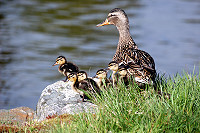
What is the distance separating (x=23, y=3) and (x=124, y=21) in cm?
1607

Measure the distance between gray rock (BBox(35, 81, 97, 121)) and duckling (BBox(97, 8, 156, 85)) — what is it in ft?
3.42

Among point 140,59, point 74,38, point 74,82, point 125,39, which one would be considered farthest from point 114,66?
point 74,38

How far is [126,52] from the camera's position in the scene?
272 inches

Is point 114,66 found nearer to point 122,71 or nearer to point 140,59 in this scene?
point 122,71

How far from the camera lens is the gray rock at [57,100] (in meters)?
6.34

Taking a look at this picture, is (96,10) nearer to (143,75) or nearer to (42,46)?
(42,46)

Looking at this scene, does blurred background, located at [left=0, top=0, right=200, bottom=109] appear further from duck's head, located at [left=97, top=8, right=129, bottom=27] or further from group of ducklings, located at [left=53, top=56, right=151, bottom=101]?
group of ducklings, located at [left=53, top=56, right=151, bottom=101]

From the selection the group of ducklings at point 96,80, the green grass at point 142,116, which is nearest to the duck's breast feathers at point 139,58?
the group of ducklings at point 96,80

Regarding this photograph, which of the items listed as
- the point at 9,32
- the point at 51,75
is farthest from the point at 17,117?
the point at 9,32

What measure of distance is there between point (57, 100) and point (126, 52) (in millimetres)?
1520

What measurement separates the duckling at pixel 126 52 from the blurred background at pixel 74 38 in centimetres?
230

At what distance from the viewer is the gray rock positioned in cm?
634

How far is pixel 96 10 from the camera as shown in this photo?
2045 centimetres

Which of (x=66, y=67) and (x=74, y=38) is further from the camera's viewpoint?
(x=74, y=38)
